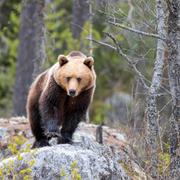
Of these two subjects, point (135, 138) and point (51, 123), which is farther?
point (135, 138)

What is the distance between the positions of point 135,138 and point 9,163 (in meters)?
A: 2.87

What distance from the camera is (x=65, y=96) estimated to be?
9.16 metres

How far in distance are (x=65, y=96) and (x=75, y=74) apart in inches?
12.6

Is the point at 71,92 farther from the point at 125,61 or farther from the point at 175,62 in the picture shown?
the point at 125,61

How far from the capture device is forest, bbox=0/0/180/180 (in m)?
8.35

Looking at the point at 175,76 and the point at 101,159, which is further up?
the point at 175,76

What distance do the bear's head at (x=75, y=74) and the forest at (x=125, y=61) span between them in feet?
1.25

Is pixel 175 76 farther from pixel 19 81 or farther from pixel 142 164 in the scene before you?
pixel 19 81

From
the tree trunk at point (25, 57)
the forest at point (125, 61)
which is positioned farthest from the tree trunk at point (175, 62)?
the tree trunk at point (25, 57)

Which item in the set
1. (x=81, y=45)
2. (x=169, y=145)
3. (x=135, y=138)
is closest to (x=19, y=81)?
(x=81, y=45)

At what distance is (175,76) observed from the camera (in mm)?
8180

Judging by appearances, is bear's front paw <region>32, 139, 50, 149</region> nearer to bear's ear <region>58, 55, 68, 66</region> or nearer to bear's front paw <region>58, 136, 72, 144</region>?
bear's front paw <region>58, 136, 72, 144</region>

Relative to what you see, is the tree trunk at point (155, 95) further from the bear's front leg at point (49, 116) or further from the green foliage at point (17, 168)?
the green foliage at point (17, 168)

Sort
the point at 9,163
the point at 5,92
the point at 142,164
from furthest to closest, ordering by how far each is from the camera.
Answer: the point at 5,92
the point at 142,164
the point at 9,163
